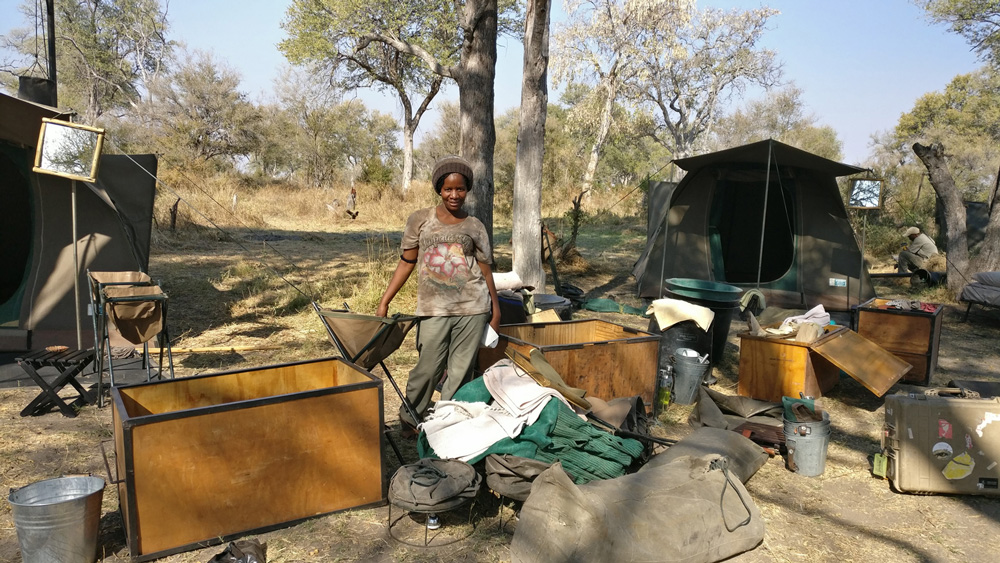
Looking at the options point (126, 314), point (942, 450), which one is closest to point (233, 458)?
point (126, 314)

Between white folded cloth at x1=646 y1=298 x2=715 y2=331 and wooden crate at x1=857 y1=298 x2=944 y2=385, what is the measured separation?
1.61 metres

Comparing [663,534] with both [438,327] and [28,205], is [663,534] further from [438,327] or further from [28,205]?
[28,205]

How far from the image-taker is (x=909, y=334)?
613 centimetres

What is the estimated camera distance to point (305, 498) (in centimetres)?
325

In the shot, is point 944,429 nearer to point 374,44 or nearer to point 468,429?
point 468,429

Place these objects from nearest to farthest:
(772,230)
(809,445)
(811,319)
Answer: (809,445)
(811,319)
(772,230)

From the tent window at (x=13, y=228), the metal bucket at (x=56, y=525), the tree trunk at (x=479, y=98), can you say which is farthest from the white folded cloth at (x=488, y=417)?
the tent window at (x=13, y=228)

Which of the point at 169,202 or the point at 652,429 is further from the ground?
the point at 169,202

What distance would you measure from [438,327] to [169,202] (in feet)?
49.8

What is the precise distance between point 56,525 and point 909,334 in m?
6.61

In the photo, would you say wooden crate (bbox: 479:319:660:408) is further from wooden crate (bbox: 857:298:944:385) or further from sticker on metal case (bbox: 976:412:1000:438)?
wooden crate (bbox: 857:298:944:385)

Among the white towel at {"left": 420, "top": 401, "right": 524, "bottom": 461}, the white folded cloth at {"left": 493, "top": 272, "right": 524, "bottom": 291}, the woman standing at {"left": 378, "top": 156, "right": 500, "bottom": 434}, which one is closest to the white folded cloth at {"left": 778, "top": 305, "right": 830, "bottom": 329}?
the white folded cloth at {"left": 493, "top": 272, "right": 524, "bottom": 291}

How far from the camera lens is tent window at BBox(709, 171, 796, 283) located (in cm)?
1044

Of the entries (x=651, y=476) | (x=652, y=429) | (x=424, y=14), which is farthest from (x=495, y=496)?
(x=424, y=14)
